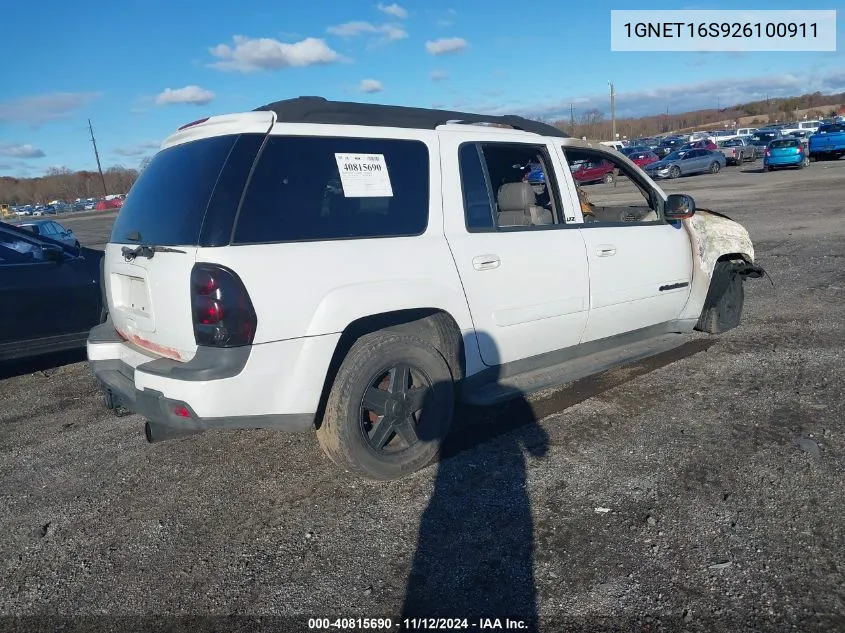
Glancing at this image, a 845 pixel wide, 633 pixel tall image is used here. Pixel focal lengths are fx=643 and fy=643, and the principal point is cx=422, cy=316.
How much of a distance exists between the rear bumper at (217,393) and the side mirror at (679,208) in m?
3.20

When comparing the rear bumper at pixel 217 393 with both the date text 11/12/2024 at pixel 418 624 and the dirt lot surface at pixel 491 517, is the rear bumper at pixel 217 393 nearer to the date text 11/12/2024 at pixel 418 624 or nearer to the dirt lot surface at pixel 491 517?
the dirt lot surface at pixel 491 517

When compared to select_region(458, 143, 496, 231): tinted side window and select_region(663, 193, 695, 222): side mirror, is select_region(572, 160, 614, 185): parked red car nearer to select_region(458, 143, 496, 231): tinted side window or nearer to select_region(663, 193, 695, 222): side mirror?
select_region(663, 193, 695, 222): side mirror

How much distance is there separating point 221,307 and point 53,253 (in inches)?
155

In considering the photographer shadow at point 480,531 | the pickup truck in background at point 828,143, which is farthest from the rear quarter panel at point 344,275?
the pickup truck in background at point 828,143

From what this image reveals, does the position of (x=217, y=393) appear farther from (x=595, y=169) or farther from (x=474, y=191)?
(x=595, y=169)

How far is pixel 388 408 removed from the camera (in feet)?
11.5

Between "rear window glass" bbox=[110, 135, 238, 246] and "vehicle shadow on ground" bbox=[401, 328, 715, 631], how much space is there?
5.94 feet

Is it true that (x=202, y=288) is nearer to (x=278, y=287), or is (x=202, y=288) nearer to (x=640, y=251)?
(x=278, y=287)

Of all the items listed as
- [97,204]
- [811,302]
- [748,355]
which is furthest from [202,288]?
[97,204]

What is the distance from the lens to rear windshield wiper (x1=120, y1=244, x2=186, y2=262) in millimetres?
3109

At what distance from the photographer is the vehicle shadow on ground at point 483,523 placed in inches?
102

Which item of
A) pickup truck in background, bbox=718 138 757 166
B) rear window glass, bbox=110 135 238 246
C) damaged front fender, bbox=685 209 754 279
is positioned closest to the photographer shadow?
rear window glass, bbox=110 135 238 246

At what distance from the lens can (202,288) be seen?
2914mm

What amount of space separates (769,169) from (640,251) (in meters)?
31.9
